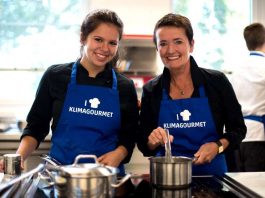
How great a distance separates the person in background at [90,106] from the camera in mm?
1364

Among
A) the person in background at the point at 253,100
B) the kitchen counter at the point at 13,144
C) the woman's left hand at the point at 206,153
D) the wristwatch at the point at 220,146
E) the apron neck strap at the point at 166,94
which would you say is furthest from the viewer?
the person in background at the point at 253,100

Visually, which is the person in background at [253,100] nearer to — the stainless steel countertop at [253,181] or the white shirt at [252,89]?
the white shirt at [252,89]

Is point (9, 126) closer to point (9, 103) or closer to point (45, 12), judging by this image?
point (9, 103)

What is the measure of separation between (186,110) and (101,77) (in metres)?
0.35

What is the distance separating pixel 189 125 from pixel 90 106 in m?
0.38

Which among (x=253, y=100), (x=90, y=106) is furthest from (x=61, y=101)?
(x=253, y=100)

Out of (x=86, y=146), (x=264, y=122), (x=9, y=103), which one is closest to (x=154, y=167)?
(x=86, y=146)

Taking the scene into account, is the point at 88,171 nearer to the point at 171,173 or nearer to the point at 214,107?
the point at 171,173

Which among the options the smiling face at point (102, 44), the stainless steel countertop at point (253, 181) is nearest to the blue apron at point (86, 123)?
the smiling face at point (102, 44)

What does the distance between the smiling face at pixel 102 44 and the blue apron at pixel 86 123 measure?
11 centimetres

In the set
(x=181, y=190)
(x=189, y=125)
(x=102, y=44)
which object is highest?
(x=102, y=44)

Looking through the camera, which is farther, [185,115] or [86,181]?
[185,115]

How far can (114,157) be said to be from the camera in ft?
4.26

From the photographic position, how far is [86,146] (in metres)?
1.36
